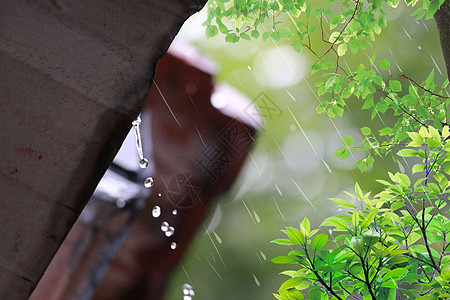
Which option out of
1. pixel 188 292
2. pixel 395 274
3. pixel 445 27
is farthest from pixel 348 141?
pixel 188 292

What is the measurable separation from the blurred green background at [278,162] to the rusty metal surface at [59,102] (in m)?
7.76

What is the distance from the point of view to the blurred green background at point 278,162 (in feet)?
31.3

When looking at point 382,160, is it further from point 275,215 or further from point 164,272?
point 164,272

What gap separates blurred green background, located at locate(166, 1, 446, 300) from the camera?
9.54 meters

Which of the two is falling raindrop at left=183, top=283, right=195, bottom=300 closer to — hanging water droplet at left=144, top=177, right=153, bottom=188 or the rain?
the rain

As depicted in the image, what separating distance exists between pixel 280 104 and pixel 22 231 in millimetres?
10274

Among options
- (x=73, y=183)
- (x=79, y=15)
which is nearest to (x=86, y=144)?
(x=73, y=183)

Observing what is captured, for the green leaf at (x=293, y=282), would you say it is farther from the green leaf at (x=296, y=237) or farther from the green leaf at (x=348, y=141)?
the green leaf at (x=348, y=141)

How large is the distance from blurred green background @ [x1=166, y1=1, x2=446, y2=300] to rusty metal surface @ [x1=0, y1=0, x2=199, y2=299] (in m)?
7.76

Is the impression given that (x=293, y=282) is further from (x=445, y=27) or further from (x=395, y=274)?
(x=445, y=27)

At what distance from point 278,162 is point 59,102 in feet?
33.5

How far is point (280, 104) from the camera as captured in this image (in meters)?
10.7

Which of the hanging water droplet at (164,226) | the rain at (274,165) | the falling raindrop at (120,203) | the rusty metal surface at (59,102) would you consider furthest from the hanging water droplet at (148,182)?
the rusty metal surface at (59,102)

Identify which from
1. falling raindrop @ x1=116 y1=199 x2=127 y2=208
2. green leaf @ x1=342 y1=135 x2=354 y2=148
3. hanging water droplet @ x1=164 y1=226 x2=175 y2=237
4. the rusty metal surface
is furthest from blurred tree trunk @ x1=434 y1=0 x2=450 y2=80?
hanging water droplet @ x1=164 y1=226 x2=175 y2=237
